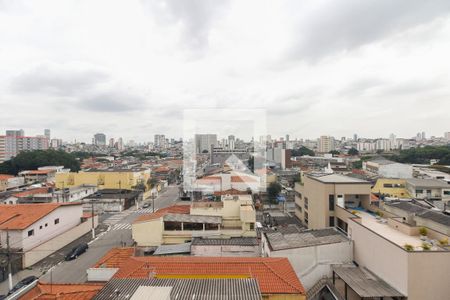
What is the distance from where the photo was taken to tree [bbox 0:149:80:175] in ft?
116

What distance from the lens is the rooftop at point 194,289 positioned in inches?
185

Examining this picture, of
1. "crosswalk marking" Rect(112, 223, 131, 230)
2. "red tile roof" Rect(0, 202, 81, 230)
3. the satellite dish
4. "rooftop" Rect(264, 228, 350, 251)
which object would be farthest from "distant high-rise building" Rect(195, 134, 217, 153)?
"rooftop" Rect(264, 228, 350, 251)

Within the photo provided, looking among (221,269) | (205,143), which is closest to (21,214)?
(221,269)

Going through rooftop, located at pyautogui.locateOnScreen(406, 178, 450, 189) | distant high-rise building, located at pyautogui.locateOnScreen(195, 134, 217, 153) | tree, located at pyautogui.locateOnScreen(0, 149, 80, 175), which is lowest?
rooftop, located at pyautogui.locateOnScreen(406, 178, 450, 189)

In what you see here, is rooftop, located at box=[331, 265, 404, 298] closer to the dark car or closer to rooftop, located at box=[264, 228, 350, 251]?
rooftop, located at box=[264, 228, 350, 251]

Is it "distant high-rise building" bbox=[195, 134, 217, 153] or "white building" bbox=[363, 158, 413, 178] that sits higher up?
"distant high-rise building" bbox=[195, 134, 217, 153]

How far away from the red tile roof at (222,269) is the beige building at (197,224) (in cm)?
411

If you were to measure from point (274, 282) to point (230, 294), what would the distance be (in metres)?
2.03

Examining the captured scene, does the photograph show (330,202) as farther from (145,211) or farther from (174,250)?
(145,211)

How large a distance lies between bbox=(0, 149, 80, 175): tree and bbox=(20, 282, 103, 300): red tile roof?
3562 cm

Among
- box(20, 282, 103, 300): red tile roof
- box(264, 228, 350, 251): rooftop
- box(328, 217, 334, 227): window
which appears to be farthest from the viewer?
box(328, 217, 334, 227): window

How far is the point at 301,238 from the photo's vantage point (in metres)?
9.45

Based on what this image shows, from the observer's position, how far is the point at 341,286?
8148mm

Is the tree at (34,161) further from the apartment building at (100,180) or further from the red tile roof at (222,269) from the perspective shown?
the red tile roof at (222,269)
